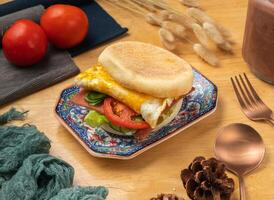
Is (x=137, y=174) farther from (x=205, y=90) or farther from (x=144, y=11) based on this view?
(x=144, y=11)

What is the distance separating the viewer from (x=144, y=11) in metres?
1.35

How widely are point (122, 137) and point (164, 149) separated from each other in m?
0.09

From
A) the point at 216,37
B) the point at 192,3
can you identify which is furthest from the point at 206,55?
the point at 192,3

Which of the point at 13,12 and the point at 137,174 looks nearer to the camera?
the point at 137,174

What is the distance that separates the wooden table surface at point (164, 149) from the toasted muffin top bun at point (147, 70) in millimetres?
112

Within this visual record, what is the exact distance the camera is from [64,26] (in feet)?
3.88

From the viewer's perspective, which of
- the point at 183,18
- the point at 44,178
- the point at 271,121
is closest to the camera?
the point at 44,178

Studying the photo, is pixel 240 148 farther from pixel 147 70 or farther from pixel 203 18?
pixel 203 18

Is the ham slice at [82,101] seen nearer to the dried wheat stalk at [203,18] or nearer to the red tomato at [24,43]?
the red tomato at [24,43]

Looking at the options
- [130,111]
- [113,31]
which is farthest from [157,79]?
[113,31]

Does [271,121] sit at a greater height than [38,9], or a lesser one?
lesser

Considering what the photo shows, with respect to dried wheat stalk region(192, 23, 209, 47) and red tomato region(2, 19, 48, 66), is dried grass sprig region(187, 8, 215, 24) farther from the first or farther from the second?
red tomato region(2, 19, 48, 66)

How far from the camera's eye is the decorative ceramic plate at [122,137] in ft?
2.95

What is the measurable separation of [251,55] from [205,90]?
140mm
